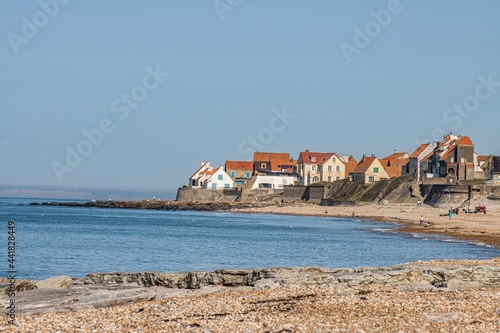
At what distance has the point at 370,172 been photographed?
4370 inches

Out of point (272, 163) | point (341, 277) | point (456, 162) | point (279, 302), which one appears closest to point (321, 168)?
point (272, 163)

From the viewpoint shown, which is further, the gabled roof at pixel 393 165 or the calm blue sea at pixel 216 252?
the gabled roof at pixel 393 165

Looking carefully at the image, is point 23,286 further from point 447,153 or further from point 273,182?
point 273,182

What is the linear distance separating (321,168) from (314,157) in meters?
2.73

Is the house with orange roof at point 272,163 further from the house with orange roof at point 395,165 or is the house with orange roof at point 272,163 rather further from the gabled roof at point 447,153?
the gabled roof at point 447,153

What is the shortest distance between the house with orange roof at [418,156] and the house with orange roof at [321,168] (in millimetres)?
14242

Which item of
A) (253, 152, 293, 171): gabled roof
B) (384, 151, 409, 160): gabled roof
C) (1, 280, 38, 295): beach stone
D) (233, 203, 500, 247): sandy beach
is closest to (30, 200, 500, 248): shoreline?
(233, 203, 500, 247): sandy beach

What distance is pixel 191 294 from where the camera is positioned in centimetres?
1647

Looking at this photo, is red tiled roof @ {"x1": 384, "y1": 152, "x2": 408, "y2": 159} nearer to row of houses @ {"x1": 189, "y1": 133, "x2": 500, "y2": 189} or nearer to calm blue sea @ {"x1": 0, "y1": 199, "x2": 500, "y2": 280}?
row of houses @ {"x1": 189, "y1": 133, "x2": 500, "y2": 189}

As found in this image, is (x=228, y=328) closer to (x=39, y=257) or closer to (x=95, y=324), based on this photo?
(x=95, y=324)

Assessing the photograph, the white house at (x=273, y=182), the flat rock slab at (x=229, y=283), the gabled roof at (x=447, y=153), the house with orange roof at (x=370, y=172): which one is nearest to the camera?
the flat rock slab at (x=229, y=283)

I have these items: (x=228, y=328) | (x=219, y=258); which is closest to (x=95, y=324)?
(x=228, y=328)

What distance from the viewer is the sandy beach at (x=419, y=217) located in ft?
169

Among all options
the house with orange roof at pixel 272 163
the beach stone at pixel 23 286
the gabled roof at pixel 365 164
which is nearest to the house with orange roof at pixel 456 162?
the gabled roof at pixel 365 164
